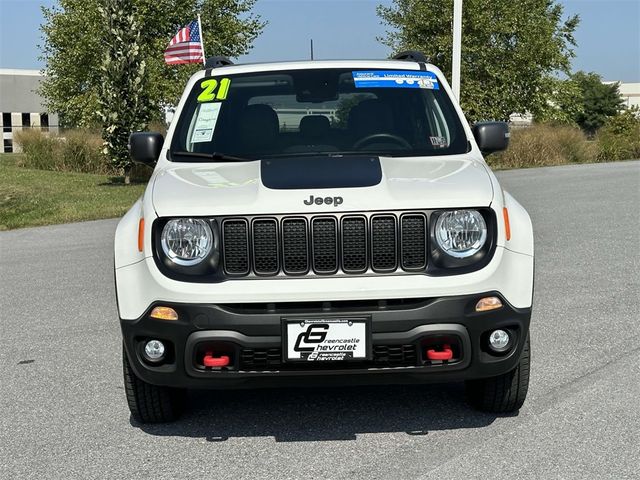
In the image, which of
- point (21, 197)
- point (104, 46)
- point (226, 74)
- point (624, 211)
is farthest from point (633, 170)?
point (226, 74)

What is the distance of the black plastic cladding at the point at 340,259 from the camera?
4102 millimetres

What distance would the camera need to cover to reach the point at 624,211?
571 inches

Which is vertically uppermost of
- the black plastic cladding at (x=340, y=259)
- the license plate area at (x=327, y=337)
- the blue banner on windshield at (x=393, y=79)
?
the blue banner on windshield at (x=393, y=79)

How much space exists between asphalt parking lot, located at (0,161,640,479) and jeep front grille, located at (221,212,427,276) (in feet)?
2.81

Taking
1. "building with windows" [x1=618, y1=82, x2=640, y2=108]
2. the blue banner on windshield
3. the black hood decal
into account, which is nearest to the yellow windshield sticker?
the blue banner on windshield

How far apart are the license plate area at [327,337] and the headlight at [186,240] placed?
52 cm

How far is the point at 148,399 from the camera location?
4.56 meters

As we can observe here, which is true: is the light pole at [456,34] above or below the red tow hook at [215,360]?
above

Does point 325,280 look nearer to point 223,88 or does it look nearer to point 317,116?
point 317,116

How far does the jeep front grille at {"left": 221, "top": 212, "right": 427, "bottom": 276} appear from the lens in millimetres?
4105

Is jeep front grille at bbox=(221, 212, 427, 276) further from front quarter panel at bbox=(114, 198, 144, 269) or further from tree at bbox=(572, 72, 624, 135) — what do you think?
tree at bbox=(572, 72, 624, 135)

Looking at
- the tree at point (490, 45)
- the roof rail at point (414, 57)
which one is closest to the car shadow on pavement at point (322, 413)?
the roof rail at point (414, 57)

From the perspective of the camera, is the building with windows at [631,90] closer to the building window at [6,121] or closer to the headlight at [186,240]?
the building window at [6,121]

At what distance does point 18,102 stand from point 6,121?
1843mm
